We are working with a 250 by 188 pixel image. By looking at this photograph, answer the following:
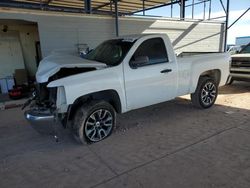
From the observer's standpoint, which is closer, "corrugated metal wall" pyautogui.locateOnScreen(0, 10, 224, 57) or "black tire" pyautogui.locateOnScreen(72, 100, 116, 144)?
"black tire" pyautogui.locateOnScreen(72, 100, 116, 144)

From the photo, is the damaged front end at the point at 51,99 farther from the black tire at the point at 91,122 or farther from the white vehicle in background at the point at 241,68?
the white vehicle in background at the point at 241,68

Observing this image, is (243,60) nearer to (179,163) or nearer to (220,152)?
(220,152)

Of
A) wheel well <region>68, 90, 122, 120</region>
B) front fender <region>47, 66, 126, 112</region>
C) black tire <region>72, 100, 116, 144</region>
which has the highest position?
front fender <region>47, 66, 126, 112</region>

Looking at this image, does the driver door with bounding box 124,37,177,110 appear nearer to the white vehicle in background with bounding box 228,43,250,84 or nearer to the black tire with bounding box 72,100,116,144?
the black tire with bounding box 72,100,116,144

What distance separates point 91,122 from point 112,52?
1611mm

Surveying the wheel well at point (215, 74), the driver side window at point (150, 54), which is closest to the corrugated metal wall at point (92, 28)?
the driver side window at point (150, 54)

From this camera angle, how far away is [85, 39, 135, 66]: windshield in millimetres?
4489

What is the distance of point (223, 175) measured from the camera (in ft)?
10.1

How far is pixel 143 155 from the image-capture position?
3697mm

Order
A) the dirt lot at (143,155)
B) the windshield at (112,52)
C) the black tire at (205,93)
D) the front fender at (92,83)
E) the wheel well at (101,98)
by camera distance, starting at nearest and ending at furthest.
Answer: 1. the dirt lot at (143,155)
2. the front fender at (92,83)
3. the wheel well at (101,98)
4. the windshield at (112,52)
5. the black tire at (205,93)

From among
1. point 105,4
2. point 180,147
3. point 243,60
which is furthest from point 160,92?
point 105,4

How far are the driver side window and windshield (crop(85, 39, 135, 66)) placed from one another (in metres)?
0.23

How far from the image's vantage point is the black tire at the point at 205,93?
5729 mm

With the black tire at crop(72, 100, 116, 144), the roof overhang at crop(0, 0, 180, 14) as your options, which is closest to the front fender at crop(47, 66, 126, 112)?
the black tire at crop(72, 100, 116, 144)
